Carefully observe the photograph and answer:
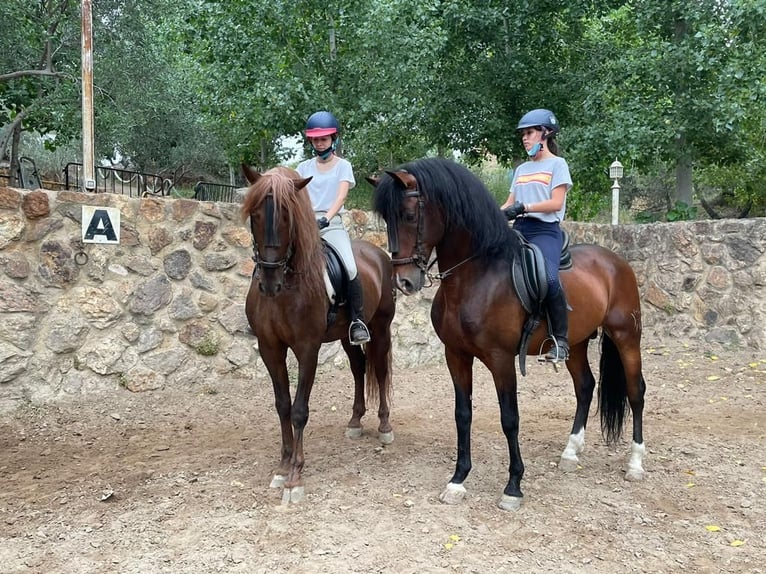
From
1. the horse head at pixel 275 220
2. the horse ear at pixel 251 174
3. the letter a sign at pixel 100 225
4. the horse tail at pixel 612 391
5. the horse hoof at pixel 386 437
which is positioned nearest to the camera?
the horse head at pixel 275 220

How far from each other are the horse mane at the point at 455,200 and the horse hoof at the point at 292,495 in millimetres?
1704

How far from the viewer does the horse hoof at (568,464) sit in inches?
161

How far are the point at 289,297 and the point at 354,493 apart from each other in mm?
1285

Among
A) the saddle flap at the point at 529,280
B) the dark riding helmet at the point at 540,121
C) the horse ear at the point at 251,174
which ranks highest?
the dark riding helmet at the point at 540,121

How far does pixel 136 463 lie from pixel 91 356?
1442mm

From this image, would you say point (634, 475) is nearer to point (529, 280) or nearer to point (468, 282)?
point (529, 280)

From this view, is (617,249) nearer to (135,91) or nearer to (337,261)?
(337,261)

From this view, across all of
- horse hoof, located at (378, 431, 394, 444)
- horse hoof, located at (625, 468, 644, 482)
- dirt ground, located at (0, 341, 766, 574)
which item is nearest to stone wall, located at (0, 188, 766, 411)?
dirt ground, located at (0, 341, 766, 574)

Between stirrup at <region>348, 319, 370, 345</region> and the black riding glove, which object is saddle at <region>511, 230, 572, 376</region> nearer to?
the black riding glove

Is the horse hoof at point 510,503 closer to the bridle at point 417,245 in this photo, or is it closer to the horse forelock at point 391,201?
the bridle at point 417,245

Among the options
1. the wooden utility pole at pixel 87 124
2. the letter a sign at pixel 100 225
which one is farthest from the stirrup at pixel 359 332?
the wooden utility pole at pixel 87 124

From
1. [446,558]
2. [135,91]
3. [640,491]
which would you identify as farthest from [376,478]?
[135,91]

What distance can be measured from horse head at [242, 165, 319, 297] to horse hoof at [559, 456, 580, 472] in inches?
92.8

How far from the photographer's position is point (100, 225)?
16.7 feet
